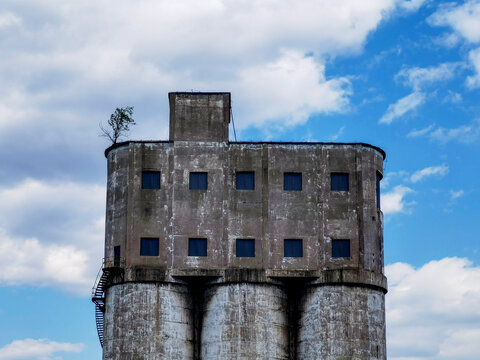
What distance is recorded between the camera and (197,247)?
6888 cm

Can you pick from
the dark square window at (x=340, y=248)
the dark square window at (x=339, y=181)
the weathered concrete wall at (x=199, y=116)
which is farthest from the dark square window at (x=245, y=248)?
the weathered concrete wall at (x=199, y=116)

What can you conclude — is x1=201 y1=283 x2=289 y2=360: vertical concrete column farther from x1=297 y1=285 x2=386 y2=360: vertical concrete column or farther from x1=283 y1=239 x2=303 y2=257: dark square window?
x1=283 y1=239 x2=303 y2=257: dark square window

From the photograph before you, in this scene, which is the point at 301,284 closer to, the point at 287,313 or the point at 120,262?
the point at 287,313

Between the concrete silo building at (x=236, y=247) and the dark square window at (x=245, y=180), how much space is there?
0.07 metres

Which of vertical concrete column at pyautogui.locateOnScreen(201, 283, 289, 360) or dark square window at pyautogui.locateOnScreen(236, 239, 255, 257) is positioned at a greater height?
dark square window at pyautogui.locateOnScreen(236, 239, 255, 257)

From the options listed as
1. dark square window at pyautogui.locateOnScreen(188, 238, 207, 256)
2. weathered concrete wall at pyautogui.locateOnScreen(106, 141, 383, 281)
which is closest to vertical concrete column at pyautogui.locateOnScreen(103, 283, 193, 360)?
weathered concrete wall at pyautogui.locateOnScreen(106, 141, 383, 281)

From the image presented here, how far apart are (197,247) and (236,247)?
2734 mm

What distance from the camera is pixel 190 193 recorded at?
6975cm

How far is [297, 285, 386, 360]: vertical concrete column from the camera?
66.4 metres

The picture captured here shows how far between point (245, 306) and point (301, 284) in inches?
181

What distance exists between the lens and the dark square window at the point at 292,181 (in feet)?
230

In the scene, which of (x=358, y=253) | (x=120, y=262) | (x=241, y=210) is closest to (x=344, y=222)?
(x=358, y=253)

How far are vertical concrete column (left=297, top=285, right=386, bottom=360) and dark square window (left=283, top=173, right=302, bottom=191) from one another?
7378mm

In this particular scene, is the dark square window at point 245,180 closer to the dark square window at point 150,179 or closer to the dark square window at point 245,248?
the dark square window at point 245,248
